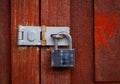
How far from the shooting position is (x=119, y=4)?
1249mm

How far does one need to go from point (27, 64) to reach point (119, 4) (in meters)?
0.41

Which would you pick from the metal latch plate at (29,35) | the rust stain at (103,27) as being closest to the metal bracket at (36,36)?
the metal latch plate at (29,35)

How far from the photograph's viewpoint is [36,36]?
Result: 116 centimetres

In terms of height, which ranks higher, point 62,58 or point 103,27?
point 103,27

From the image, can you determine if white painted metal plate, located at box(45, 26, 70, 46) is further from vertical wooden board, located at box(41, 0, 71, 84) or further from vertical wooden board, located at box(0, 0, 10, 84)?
vertical wooden board, located at box(0, 0, 10, 84)

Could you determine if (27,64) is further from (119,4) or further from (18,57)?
(119,4)

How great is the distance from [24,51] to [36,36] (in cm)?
7

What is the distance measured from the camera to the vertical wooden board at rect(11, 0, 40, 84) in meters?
1.15

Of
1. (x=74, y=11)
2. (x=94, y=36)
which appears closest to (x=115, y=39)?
(x=94, y=36)

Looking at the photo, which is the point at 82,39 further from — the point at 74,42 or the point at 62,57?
the point at 62,57

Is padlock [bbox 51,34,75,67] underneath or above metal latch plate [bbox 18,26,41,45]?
underneath

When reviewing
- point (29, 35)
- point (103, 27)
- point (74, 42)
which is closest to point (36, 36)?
point (29, 35)

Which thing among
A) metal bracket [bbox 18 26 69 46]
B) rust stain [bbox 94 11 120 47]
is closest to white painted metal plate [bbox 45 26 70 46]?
metal bracket [bbox 18 26 69 46]

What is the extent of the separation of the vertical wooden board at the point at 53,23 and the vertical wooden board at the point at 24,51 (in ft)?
0.07
